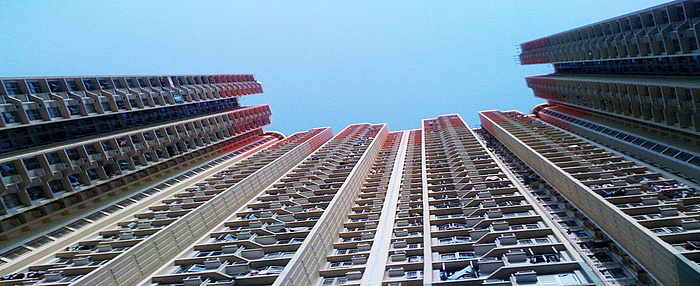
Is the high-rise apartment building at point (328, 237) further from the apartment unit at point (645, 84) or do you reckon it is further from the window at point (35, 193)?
the apartment unit at point (645, 84)

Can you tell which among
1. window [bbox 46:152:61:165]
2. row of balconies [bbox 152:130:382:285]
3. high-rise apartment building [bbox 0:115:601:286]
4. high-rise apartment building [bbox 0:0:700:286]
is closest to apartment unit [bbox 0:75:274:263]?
window [bbox 46:152:61:165]

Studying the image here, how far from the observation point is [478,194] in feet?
129

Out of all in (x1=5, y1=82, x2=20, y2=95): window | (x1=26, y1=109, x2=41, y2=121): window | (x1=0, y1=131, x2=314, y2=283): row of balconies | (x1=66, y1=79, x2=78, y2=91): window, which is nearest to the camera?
(x1=0, y1=131, x2=314, y2=283): row of balconies

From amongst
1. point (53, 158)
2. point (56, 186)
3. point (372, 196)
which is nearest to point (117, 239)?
point (56, 186)

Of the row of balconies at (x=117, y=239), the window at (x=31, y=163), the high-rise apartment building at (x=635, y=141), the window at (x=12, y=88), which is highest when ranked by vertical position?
the window at (x=12, y=88)

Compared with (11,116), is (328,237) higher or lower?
lower

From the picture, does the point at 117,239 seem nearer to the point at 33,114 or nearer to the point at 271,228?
the point at 271,228

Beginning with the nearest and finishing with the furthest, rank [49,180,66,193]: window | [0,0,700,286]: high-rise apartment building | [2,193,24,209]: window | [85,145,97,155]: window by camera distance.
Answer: [0,0,700,286]: high-rise apartment building < [2,193,24,209]: window < [49,180,66,193]: window < [85,145,97,155]: window

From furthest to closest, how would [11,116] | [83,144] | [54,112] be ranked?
1. [54,112]
2. [83,144]
3. [11,116]

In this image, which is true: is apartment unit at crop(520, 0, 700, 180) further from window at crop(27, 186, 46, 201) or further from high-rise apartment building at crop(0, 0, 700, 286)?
window at crop(27, 186, 46, 201)

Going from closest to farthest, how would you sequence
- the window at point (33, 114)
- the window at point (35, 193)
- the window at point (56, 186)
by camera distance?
the window at point (35, 193)
the window at point (56, 186)
the window at point (33, 114)

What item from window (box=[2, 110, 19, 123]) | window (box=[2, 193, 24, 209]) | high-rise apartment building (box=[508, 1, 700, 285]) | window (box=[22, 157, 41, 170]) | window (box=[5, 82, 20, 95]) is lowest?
high-rise apartment building (box=[508, 1, 700, 285])

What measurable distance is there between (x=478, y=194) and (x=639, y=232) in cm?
1575

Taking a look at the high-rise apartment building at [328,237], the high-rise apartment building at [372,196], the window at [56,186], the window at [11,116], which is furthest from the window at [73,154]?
the high-rise apartment building at [328,237]
